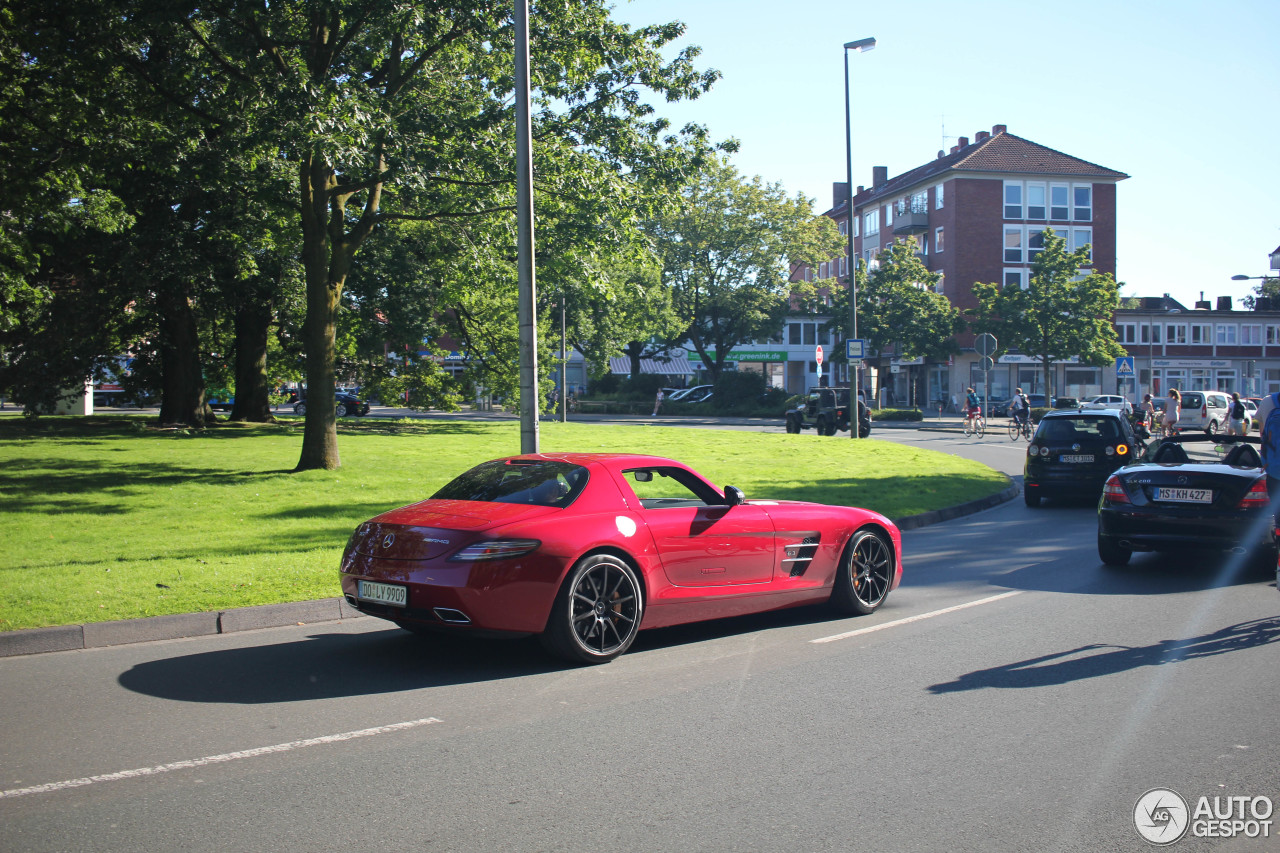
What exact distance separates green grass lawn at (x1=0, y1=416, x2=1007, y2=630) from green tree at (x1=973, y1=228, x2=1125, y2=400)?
28.0 metres

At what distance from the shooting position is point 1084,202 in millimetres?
68938

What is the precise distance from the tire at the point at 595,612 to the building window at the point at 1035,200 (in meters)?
68.7

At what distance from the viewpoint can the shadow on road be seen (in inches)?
233

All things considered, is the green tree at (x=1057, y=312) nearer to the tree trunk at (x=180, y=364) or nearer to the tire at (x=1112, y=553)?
the tree trunk at (x=180, y=364)

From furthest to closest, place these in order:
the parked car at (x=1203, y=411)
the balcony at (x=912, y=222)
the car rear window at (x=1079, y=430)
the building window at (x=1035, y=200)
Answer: the balcony at (x=912, y=222) < the building window at (x=1035, y=200) < the parked car at (x=1203, y=411) < the car rear window at (x=1079, y=430)

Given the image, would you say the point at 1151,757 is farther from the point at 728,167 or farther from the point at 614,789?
the point at 728,167

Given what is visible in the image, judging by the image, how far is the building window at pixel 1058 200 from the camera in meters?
68.5

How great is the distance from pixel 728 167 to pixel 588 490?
5533cm

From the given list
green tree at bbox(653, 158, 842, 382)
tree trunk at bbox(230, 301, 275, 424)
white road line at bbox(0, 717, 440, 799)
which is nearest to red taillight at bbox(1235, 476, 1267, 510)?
white road line at bbox(0, 717, 440, 799)

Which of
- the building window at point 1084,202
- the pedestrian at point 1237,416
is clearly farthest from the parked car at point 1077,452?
the building window at point 1084,202

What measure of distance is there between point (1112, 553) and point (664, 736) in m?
7.22

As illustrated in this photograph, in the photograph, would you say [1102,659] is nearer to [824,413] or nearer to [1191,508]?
[1191,508]

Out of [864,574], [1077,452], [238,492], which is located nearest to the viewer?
[864,574]

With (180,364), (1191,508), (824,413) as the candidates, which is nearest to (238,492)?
(1191,508)
